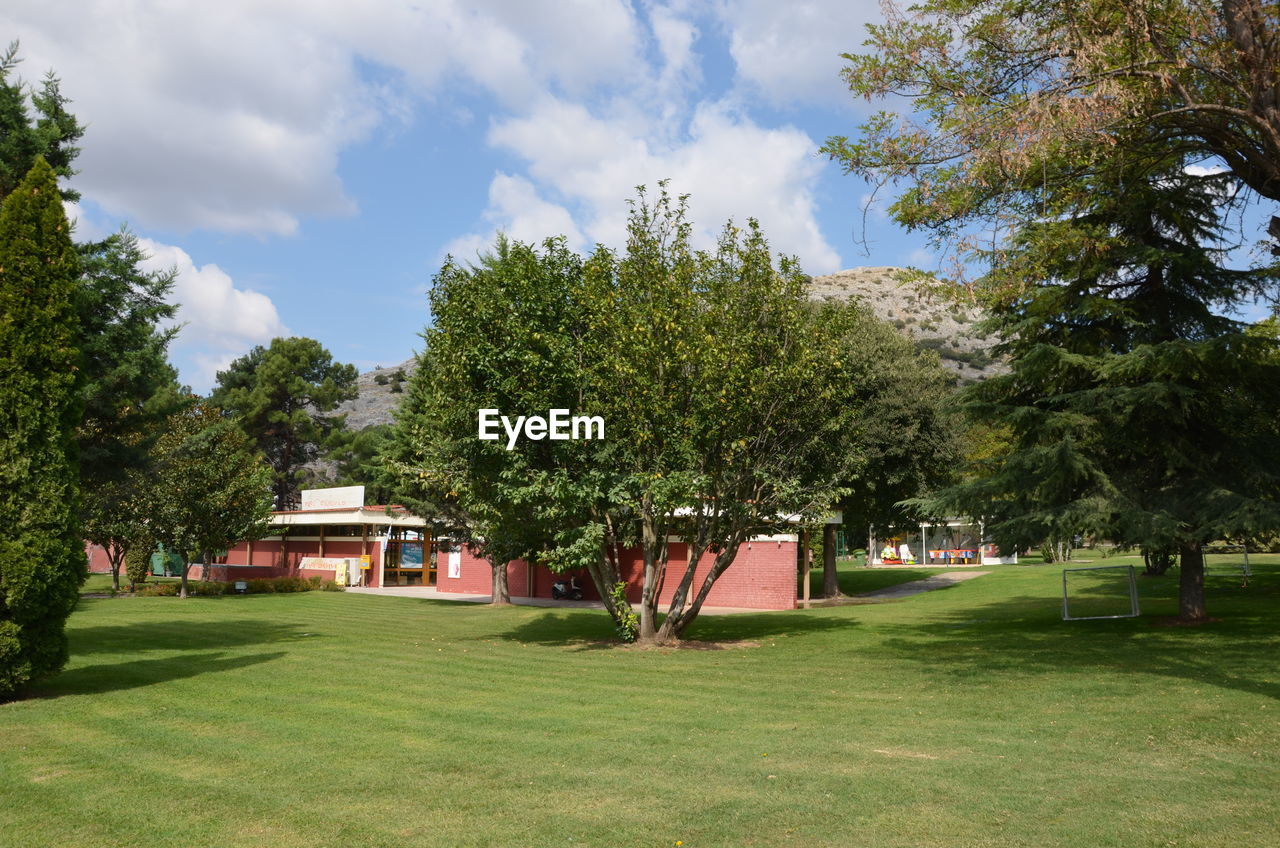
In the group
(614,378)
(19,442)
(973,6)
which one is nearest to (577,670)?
(614,378)

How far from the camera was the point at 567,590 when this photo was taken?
33500mm

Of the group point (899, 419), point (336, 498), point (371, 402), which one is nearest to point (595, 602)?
point (899, 419)

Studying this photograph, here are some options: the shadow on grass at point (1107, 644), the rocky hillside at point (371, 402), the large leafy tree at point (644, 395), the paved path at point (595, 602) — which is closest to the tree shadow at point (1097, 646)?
the shadow on grass at point (1107, 644)

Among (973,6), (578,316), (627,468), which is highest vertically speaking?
(973,6)

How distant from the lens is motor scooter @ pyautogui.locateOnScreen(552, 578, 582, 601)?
33312 mm

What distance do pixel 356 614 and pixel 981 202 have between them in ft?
66.4

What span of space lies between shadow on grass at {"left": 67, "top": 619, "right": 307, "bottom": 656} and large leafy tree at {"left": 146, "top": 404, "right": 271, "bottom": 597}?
469 inches

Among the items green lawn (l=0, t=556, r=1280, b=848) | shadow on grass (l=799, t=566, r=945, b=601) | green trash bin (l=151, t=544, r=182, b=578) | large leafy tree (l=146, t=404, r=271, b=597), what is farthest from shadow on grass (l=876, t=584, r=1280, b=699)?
green trash bin (l=151, t=544, r=182, b=578)

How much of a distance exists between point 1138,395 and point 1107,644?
188 inches

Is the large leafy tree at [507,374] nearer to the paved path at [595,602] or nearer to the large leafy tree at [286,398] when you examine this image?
the paved path at [595,602]

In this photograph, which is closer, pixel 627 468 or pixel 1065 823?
pixel 1065 823

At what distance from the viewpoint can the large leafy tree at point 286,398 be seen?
6812 cm

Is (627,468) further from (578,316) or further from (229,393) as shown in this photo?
(229,393)

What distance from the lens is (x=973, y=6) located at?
11969 mm
